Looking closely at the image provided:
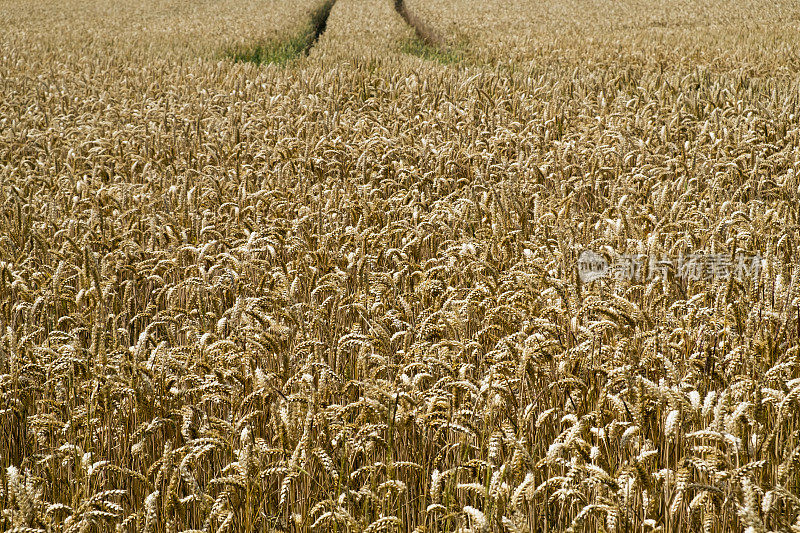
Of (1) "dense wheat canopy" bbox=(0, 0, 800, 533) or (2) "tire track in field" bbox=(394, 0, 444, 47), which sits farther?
(2) "tire track in field" bbox=(394, 0, 444, 47)

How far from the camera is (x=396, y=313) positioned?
323cm

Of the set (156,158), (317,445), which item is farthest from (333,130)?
(317,445)

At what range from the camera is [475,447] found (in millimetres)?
2342

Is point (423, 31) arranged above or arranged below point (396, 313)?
above

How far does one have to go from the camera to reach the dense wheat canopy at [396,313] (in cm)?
212

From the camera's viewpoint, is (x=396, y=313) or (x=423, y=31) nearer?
(x=396, y=313)

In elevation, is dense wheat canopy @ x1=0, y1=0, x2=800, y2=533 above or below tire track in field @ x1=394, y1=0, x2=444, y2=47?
below

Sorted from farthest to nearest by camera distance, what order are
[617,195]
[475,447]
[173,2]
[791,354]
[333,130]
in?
[173,2], [333,130], [617,195], [791,354], [475,447]

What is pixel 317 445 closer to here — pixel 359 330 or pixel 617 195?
pixel 359 330

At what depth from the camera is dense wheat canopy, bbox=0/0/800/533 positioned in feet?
6.95

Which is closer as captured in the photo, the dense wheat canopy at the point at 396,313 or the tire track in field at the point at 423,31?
the dense wheat canopy at the point at 396,313

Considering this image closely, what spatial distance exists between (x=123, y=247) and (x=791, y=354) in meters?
3.10

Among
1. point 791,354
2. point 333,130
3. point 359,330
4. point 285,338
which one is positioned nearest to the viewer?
point 791,354

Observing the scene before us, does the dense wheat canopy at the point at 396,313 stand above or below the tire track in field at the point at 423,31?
below
